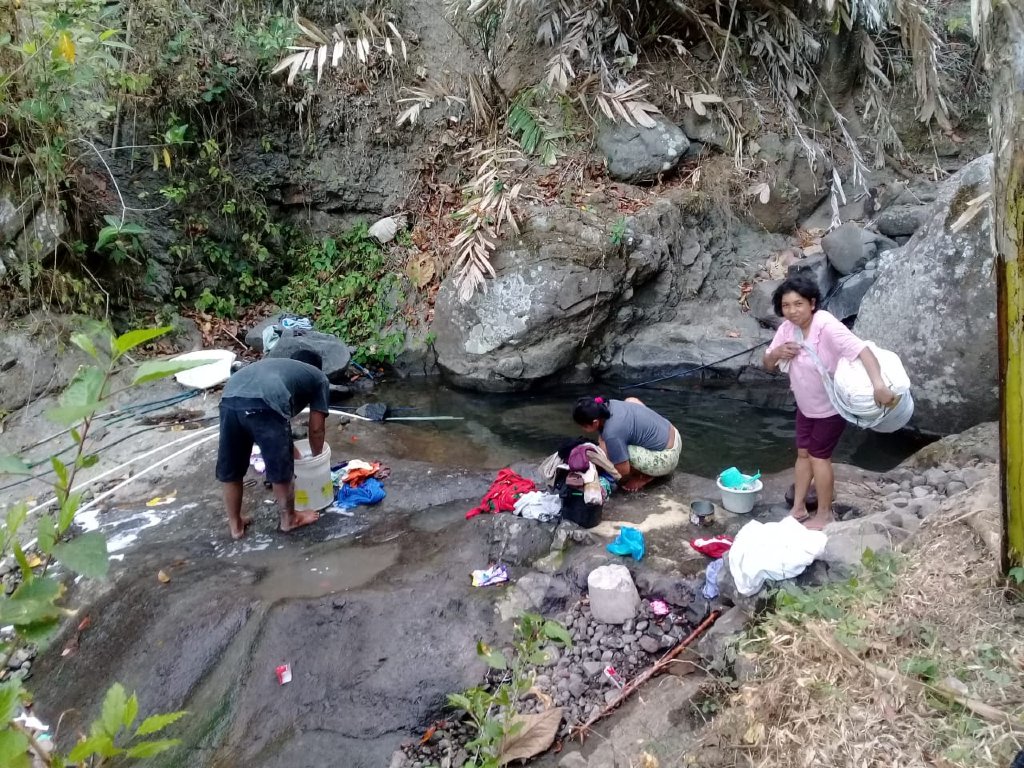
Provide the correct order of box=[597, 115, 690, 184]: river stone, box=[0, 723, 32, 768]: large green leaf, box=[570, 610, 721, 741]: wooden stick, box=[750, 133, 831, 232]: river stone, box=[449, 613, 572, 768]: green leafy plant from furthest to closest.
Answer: box=[750, 133, 831, 232]: river stone → box=[597, 115, 690, 184]: river stone → box=[570, 610, 721, 741]: wooden stick → box=[449, 613, 572, 768]: green leafy plant → box=[0, 723, 32, 768]: large green leaf

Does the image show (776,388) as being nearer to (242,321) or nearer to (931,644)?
(931,644)

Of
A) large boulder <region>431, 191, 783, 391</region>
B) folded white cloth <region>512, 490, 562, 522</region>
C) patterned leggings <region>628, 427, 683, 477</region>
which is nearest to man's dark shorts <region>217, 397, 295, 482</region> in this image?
folded white cloth <region>512, 490, 562, 522</region>

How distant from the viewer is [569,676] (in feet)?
11.7

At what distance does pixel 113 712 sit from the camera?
3.87ft

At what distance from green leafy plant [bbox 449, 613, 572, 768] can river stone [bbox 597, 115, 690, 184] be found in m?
7.09

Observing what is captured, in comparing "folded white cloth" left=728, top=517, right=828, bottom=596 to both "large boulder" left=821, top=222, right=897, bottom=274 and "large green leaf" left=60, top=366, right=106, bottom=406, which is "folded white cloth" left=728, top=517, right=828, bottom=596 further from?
"large boulder" left=821, top=222, right=897, bottom=274

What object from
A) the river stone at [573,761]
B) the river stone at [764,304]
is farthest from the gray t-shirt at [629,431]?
the river stone at [764,304]

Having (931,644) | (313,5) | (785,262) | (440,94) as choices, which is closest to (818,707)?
(931,644)

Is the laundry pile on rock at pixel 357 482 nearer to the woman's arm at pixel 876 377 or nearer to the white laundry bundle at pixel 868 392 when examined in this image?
the white laundry bundle at pixel 868 392

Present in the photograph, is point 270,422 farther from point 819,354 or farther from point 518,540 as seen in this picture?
point 819,354

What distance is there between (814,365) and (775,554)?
1.33 m

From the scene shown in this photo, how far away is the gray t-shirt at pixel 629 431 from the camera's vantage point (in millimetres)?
5098

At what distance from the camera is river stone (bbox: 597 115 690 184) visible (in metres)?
9.23

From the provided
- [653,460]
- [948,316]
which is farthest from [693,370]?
[653,460]
